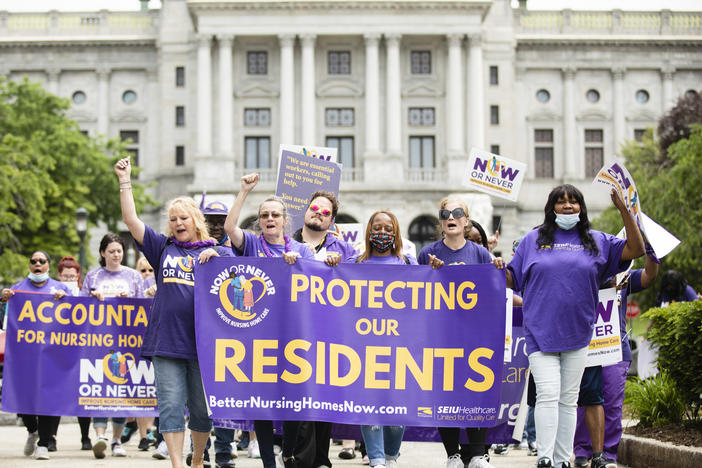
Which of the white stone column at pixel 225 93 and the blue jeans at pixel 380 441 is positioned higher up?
the white stone column at pixel 225 93

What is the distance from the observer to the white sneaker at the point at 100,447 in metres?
11.8

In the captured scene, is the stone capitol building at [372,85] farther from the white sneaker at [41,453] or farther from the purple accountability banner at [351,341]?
the purple accountability banner at [351,341]

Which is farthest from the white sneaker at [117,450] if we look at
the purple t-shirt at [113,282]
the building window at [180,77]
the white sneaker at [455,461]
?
the building window at [180,77]

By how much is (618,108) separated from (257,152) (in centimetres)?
1936

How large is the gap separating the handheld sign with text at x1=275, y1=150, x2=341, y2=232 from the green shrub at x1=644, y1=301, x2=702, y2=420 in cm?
520

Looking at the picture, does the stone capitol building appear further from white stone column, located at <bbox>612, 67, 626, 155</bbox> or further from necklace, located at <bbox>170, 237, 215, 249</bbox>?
necklace, located at <bbox>170, 237, 215, 249</bbox>

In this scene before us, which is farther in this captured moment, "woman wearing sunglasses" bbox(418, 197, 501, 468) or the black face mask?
the black face mask

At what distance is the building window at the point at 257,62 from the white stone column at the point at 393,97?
6132 millimetres

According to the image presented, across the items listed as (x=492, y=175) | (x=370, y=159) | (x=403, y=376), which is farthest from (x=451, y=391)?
(x=370, y=159)

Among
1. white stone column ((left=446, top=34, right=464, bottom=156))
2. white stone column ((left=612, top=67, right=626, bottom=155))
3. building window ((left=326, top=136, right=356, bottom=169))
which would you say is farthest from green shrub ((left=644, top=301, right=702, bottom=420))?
white stone column ((left=612, top=67, right=626, bottom=155))

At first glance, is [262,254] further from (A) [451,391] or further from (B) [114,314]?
(B) [114,314]

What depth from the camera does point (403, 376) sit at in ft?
30.8

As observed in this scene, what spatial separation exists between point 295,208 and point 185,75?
46.2 m

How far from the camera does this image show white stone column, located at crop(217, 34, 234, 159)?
5644cm
